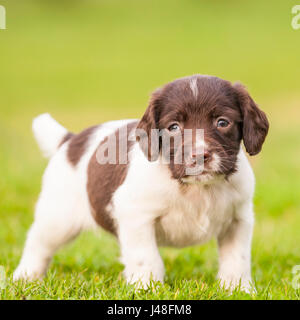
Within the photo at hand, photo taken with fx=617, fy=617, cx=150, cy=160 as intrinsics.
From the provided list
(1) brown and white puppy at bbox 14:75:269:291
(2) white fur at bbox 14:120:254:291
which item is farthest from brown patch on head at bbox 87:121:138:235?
(2) white fur at bbox 14:120:254:291

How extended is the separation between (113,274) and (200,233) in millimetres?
1146

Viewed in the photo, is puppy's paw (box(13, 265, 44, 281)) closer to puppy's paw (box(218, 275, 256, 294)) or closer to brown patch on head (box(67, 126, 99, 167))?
brown patch on head (box(67, 126, 99, 167))

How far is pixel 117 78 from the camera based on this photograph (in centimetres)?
2297

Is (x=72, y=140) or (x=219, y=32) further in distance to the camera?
(x=219, y=32)

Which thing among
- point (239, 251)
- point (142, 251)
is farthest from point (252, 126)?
point (142, 251)

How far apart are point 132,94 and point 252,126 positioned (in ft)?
55.1

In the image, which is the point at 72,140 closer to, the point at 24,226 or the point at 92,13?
the point at 24,226

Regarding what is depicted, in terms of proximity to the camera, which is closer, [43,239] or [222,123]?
[222,123]

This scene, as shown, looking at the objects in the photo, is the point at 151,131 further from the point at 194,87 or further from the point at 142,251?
the point at 142,251

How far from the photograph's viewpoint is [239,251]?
4809mm

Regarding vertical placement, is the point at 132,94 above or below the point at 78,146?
above

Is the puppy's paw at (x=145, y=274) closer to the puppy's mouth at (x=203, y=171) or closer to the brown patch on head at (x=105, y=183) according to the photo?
the brown patch on head at (x=105, y=183)

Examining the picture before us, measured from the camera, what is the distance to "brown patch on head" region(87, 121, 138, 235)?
493 centimetres
